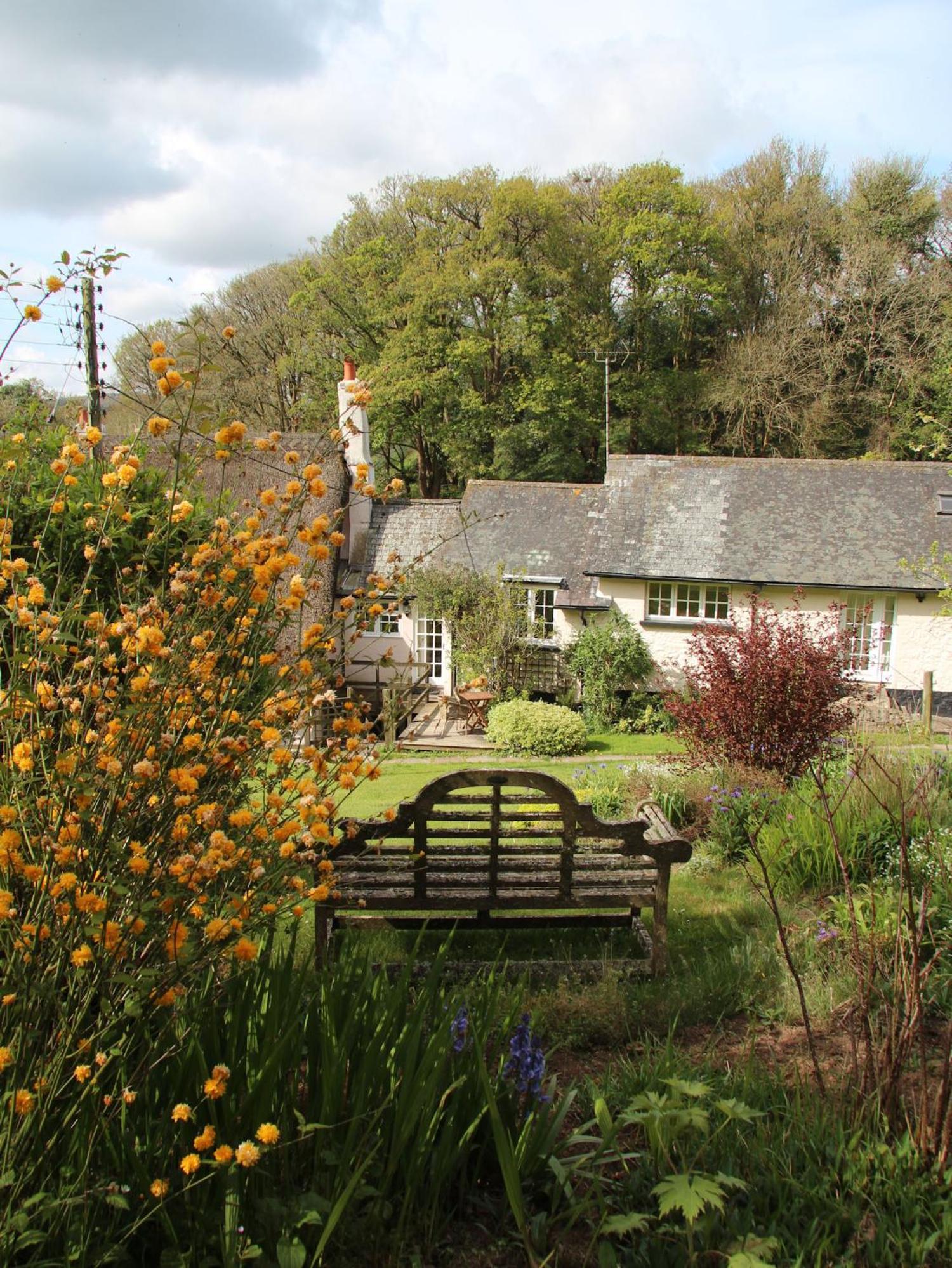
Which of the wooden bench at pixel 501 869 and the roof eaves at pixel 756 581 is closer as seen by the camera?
the wooden bench at pixel 501 869

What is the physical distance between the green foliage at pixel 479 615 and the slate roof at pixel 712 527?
2.32 ft

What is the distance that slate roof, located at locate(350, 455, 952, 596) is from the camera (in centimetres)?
2011

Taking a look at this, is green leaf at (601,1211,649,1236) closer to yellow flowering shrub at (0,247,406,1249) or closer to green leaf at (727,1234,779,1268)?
green leaf at (727,1234,779,1268)

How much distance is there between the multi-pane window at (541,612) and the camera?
21469 millimetres

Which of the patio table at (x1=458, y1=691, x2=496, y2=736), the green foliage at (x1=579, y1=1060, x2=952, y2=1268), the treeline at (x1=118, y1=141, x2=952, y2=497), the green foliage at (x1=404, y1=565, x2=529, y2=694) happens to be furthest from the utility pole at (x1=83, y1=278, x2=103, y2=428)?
the treeline at (x1=118, y1=141, x2=952, y2=497)

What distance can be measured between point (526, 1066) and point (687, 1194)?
686 mm

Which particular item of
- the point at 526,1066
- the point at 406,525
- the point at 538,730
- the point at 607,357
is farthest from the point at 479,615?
the point at 526,1066

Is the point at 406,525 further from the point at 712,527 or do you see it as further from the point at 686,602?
the point at 712,527

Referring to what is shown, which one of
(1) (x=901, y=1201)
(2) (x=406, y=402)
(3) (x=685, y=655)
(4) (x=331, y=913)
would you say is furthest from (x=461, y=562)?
(1) (x=901, y=1201)

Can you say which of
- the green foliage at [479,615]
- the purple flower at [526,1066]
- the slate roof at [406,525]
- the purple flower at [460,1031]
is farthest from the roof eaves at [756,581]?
the purple flower at [526,1066]

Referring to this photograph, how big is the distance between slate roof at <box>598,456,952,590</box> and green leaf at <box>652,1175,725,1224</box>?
1838cm

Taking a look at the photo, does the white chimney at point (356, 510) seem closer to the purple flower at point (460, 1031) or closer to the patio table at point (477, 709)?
the patio table at point (477, 709)

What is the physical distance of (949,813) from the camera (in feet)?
22.5

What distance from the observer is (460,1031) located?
10.3 ft
